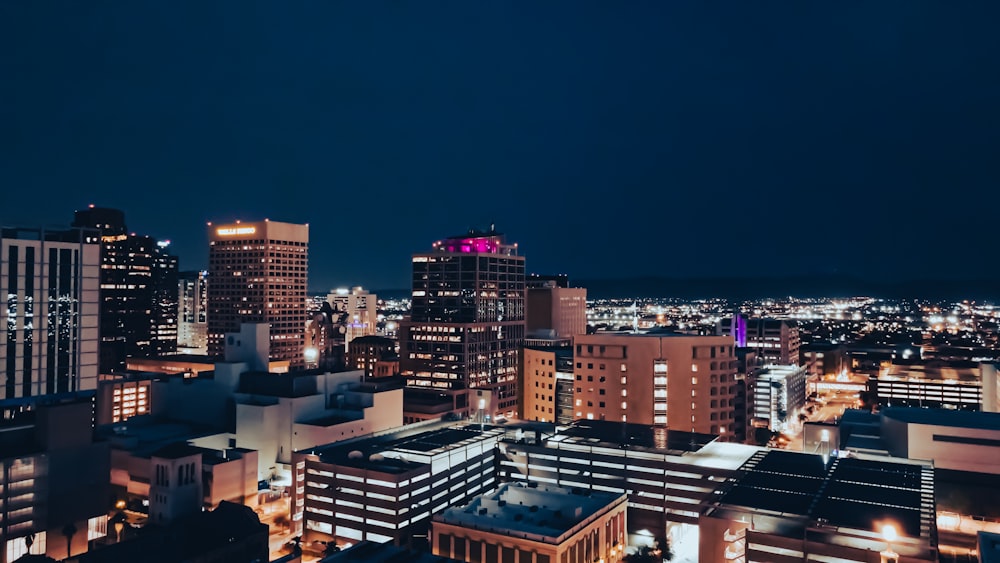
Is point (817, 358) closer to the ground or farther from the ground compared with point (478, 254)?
closer to the ground

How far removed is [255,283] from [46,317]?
81587mm

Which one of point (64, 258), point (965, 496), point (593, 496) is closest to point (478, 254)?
point (64, 258)

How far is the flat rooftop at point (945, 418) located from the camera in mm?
64438

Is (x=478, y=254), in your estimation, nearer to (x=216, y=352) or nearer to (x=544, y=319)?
(x=544, y=319)

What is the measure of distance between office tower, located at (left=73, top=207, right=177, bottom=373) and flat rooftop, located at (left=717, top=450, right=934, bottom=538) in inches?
6423

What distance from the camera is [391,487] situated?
54.0 m

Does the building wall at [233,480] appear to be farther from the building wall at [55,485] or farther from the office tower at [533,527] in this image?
the office tower at [533,527]

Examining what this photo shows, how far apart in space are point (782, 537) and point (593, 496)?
16.4m

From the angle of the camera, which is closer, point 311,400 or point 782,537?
point 782,537

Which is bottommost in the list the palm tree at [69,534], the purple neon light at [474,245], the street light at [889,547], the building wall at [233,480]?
the palm tree at [69,534]

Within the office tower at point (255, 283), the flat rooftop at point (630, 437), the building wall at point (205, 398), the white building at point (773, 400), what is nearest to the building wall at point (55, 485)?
the building wall at point (205, 398)

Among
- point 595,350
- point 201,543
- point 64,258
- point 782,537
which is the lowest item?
point 201,543

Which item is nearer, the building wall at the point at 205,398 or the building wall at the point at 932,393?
the building wall at the point at 205,398

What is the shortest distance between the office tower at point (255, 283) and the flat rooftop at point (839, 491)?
119m
